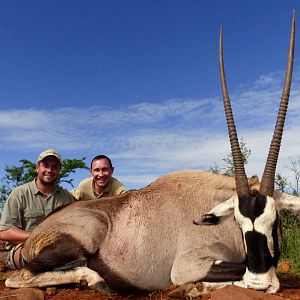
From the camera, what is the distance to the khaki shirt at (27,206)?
7.05 metres

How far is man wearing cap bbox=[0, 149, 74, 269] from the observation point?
704 centimetres

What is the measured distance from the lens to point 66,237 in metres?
5.35

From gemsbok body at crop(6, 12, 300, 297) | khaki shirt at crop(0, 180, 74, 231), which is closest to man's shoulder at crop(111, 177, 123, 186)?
khaki shirt at crop(0, 180, 74, 231)

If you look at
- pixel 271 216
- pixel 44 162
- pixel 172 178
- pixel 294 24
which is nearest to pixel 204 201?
pixel 172 178

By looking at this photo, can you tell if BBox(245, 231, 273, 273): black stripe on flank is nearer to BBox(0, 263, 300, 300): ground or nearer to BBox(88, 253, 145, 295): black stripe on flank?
BBox(0, 263, 300, 300): ground

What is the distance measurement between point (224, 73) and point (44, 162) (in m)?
3.26

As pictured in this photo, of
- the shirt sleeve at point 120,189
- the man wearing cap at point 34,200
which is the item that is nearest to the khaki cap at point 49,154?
the man wearing cap at point 34,200

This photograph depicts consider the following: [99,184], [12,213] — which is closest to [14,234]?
[12,213]

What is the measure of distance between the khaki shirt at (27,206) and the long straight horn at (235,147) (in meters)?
3.42

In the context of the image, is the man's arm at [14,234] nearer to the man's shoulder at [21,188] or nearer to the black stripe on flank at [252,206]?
the man's shoulder at [21,188]

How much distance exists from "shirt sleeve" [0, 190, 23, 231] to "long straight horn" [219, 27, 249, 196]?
11.8ft

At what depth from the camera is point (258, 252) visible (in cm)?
434

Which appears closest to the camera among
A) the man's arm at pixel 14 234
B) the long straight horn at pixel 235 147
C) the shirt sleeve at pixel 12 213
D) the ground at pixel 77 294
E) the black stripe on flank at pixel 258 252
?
the black stripe on flank at pixel 258 252

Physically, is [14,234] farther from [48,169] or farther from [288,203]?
[288,203]
